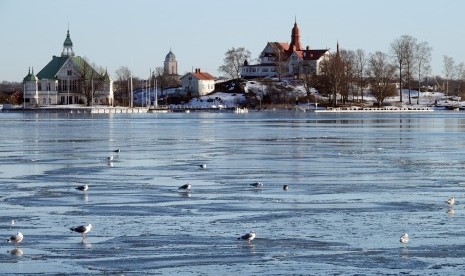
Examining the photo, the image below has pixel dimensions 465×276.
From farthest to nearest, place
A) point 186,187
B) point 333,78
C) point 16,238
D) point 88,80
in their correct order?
1. point 88,80
2. point 333,78
3. point 186,187
4. point 16,238

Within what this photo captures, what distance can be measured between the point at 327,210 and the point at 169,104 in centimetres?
17155

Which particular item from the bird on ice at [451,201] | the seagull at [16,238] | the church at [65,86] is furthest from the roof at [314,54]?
the seagull at [16,238]

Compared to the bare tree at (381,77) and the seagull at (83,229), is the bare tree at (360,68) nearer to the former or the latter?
the bare tree at (381,77)

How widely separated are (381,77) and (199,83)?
148 ft

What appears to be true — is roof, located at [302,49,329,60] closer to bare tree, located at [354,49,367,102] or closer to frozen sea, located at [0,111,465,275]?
bare tree, located at [354,49,367,102]

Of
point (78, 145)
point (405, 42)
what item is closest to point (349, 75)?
point (405, 42)

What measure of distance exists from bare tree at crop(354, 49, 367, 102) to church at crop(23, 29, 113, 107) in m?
44.1

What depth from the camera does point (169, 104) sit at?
7574 inches

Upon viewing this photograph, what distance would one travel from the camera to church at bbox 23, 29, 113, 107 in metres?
173

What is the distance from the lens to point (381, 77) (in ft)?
534

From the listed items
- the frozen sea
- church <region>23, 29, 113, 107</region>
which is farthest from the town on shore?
the frozen sea

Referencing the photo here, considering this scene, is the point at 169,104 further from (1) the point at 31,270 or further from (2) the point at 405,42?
(1) the point at 31,270

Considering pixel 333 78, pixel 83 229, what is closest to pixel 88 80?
pixel 333 78

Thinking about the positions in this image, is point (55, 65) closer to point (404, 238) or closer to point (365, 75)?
point (365, 75)
